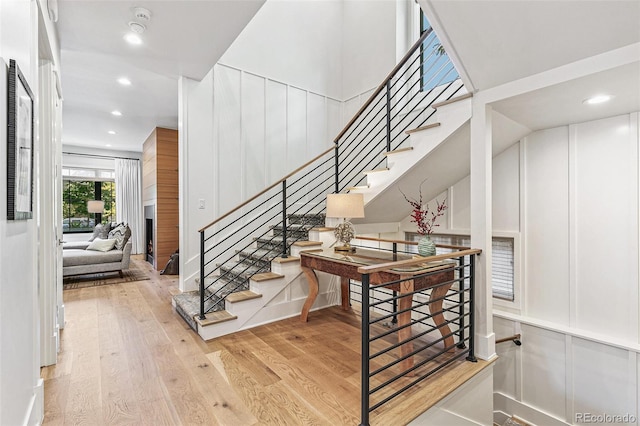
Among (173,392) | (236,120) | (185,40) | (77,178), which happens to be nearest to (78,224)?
(77,178)

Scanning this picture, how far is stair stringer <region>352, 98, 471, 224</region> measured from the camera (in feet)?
8.42

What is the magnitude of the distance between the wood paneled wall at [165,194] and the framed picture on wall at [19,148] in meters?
4.54

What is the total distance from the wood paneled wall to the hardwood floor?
7.97ft

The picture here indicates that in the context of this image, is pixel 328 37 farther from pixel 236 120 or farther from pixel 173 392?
pixel 173 392

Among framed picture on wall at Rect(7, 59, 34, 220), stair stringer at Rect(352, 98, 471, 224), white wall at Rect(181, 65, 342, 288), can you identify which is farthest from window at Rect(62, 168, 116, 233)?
framed picture on wall at Rect(7, 59, 34, 220)

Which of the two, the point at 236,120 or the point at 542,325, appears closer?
the point at 542,325

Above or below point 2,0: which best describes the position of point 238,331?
below

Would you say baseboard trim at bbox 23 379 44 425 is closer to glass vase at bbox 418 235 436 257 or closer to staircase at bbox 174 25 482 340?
staircase at bbox 174 25 482 340

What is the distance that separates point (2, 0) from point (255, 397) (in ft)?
7.41

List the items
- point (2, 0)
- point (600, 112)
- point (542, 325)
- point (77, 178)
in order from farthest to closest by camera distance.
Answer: point (77, 178) → point (542, 325) → point (600, 112) → point (2, 0)

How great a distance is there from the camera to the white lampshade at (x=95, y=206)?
25.2ft

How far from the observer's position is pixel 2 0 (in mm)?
1131

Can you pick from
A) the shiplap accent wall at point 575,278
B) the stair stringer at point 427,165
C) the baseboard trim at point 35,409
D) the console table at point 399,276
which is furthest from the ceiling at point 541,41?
the baseboard trim at point 35,409

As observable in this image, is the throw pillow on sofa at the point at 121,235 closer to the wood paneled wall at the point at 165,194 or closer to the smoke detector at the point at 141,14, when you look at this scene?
the wood paneled wall at the point at 165,194
